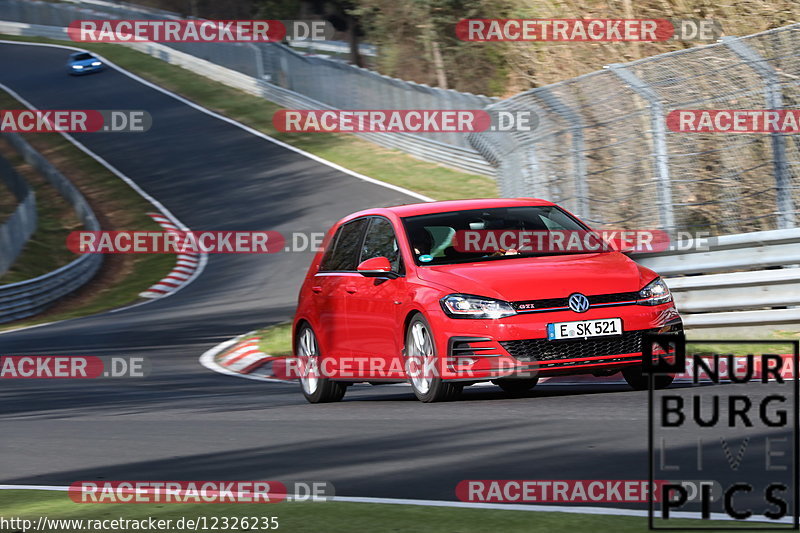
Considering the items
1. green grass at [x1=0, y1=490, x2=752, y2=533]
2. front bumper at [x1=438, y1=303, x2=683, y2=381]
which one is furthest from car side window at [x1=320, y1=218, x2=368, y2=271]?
green grass at [x1=0, y1=490, x2=752, y2=533]

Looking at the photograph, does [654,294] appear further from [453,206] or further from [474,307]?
[453,206]

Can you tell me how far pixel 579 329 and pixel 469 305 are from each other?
79 cm

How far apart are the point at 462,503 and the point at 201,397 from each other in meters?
7.22

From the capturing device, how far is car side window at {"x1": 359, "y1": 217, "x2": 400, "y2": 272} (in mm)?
11297

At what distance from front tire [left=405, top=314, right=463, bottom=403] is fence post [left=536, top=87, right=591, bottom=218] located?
6.02 metres

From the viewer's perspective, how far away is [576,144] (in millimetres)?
16312

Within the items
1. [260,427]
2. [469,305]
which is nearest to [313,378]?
[260,427]

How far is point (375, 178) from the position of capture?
133ft

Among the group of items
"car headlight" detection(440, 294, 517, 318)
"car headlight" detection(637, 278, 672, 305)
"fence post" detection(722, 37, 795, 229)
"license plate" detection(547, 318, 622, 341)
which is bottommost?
"license plate" detection(547, 318, 622, 341)

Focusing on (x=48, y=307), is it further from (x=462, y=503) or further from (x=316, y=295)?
(x=462, y=503)

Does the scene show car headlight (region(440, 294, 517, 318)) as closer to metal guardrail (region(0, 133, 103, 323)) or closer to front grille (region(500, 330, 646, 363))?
front grille (region(500, 330, 646, 363))

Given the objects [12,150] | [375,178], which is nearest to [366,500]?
[375,178]

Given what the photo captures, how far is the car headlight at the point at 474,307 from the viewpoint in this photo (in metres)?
10.1

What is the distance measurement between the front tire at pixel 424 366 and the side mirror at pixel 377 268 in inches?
18.9
